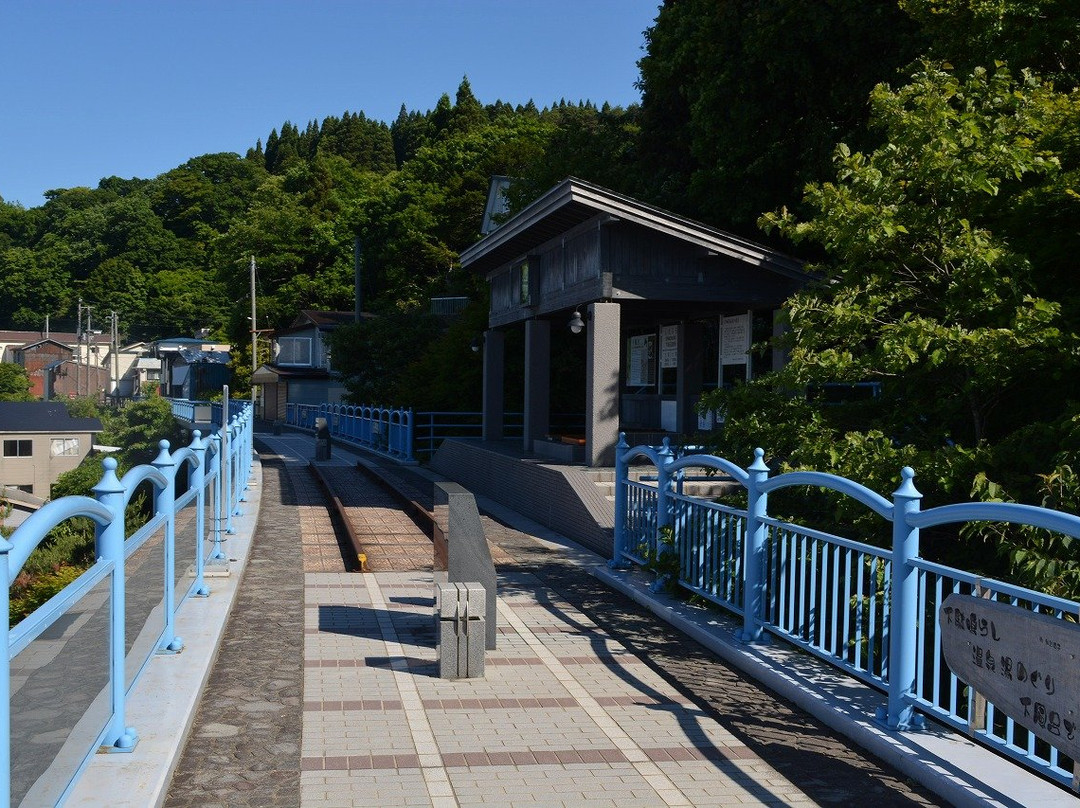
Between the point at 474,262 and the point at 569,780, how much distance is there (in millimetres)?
18270

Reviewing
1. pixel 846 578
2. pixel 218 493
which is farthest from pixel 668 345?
pixel 846 578

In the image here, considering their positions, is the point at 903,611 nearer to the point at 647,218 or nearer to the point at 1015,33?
the point at 1015,33

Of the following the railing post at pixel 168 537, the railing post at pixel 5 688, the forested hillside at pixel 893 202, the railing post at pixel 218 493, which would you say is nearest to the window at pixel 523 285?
the forested hillside at pixel 893 202

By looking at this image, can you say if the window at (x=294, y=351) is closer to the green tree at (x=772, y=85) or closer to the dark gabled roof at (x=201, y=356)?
the dark gabled roof at (x=201, y=356)

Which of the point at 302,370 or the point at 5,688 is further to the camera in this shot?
the point at 302,370

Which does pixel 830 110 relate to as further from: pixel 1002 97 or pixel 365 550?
pixel 365 550

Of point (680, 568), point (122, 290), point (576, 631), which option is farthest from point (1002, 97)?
point (122, 290)

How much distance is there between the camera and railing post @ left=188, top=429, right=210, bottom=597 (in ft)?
28.0

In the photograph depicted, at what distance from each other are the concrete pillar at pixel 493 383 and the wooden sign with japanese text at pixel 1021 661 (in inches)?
769

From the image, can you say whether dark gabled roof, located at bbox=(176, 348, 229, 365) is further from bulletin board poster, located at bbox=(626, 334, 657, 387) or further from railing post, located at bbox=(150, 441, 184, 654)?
railing post, located at bbox=(150, 441, 184, 654)

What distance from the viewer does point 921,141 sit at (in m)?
8.84

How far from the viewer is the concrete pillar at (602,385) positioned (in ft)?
52.5

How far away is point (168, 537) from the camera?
21.9 feet

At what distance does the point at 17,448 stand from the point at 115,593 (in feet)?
208
